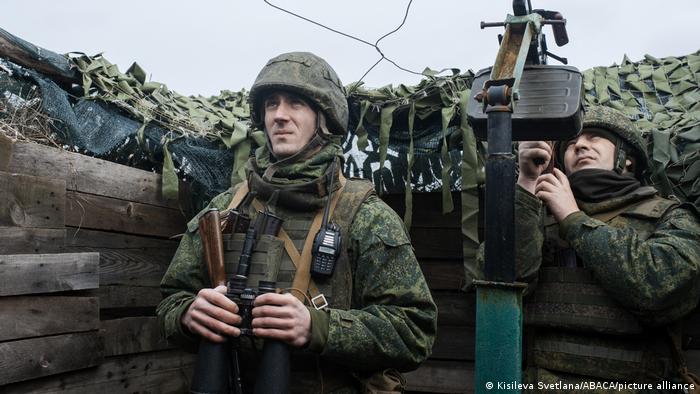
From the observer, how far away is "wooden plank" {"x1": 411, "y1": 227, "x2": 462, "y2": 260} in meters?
4.66

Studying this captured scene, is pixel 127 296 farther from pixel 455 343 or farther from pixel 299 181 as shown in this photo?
pixel 455 343

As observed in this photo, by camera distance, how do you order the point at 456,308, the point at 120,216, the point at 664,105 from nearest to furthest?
1. the point at 120,216
2. the point at 456,308
3. the point at 664,105

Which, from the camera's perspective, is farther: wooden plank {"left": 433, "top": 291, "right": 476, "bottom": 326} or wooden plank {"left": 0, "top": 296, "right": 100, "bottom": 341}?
wooden plank {"left": 433, "top": 291, "right": 476, "bottom": 326}

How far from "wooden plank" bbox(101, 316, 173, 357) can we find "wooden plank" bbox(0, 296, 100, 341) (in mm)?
378

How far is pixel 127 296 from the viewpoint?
434cm

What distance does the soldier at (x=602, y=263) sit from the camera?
3158 millimetres

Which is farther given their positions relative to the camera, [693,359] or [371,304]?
[693,359]

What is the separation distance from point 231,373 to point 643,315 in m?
1.95

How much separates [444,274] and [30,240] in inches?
104

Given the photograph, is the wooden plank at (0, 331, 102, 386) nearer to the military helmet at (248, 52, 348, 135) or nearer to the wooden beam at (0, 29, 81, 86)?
the military helmet at (248, 52, 348, 135)

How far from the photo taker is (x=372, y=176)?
15.2 ft

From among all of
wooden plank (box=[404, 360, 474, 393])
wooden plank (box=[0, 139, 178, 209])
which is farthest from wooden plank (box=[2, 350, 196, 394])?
wooden plank (box=[404, 360, 474, 393])

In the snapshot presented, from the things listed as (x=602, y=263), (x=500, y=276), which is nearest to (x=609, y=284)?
(x=602, y=263)

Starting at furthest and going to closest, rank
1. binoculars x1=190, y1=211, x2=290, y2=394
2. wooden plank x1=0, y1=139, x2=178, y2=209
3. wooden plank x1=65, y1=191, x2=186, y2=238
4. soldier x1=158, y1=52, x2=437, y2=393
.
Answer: wooden plank x1=65, y1=191, x2=186, y2=238
wooden plank x1=0, y1=139, x2=178, y2=209
soldier x1=158, y1=52, x2=437, y2=393
binoculars x1=190, y1=211, x2=290, y2=394
